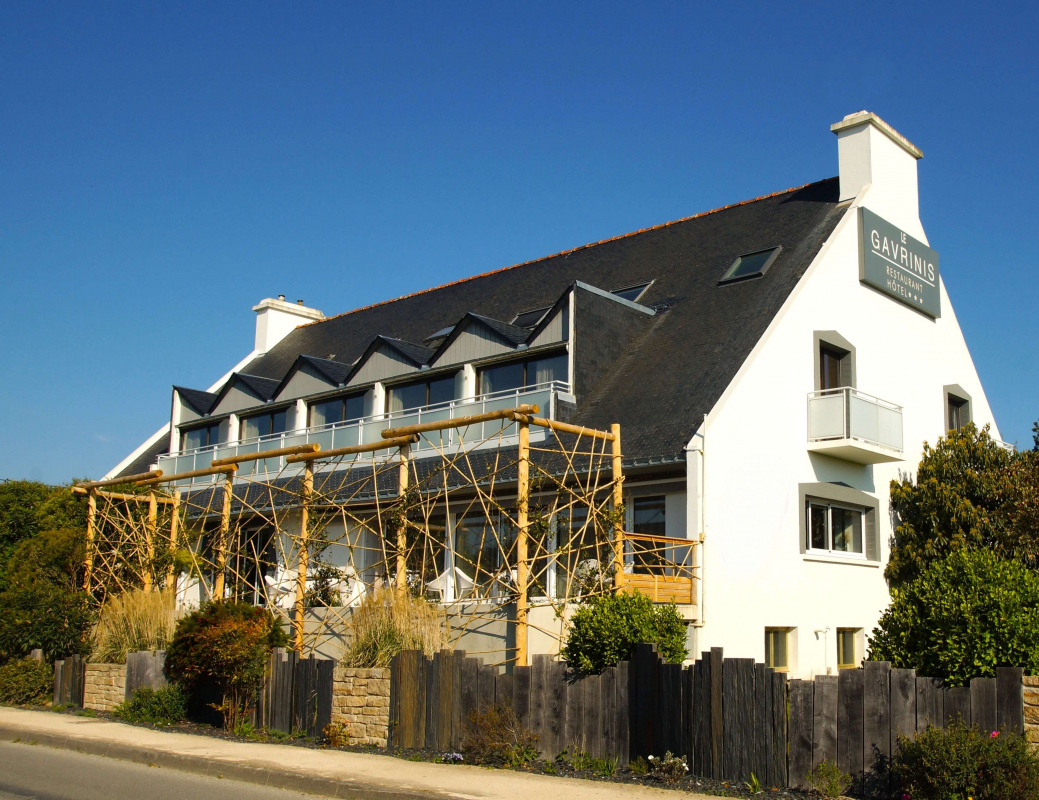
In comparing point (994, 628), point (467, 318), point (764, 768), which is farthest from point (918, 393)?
point (764, 768)

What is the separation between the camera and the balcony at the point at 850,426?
1714 centimetres

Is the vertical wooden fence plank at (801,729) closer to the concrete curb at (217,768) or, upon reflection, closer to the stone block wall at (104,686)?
the concrete curb at (217,768)

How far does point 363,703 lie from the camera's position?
503 inches

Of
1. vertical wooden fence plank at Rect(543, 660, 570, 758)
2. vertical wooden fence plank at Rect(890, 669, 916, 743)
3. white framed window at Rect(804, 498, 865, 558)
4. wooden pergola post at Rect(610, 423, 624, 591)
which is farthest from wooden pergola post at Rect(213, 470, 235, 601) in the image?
vertical wooden fence plank at Rect(890, 669, 916, 743)

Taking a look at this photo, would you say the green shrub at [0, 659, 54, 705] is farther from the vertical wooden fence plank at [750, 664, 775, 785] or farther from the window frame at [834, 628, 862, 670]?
the window frame at [834, 628, 862, 670]

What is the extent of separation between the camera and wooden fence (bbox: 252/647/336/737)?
43.5 ft

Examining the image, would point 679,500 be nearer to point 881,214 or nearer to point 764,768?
point 764,768

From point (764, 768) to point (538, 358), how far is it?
11.0m

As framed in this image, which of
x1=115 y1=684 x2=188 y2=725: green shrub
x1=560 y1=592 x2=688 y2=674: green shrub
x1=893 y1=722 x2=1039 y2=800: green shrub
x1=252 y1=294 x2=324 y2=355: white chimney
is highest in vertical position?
x1=252 y1=294 x2=324 y2=355: white chimney

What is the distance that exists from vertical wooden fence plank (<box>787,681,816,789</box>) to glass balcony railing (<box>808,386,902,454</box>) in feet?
26.7

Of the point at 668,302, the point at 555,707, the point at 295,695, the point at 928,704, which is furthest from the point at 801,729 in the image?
the point at 668,302

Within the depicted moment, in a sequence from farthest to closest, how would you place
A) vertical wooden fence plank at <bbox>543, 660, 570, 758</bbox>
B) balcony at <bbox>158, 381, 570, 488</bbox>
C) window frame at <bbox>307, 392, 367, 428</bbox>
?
window frame at <bbox>307, 392, 367, 428</bbox> → balcony at <bbox>158, 381, 570, 488</bbox> → vertical wooden fence plank at <bbox>543, 660, 570, 758</bbox>

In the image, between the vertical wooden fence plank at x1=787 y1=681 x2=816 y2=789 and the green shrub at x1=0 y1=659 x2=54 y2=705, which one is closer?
the vertical wooden fence plank at x1=787 y1=681 x2=816 y2=789

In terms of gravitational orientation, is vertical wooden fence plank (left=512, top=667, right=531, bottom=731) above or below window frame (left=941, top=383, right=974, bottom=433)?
below
